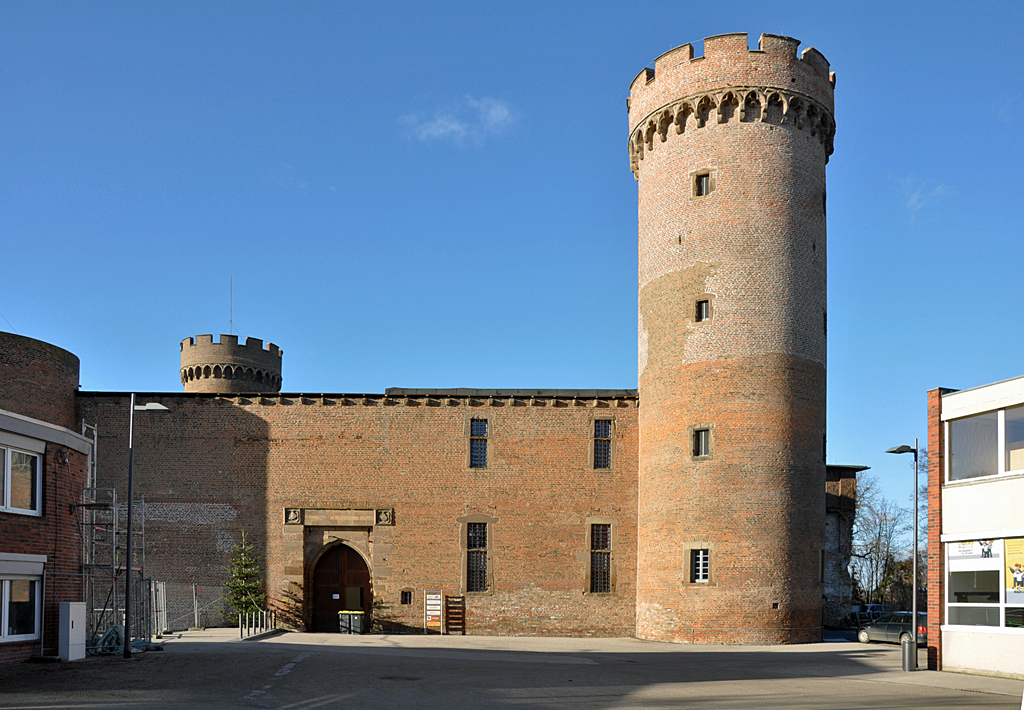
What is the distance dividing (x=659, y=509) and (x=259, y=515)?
13.5 meters

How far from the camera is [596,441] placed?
35.4 metres

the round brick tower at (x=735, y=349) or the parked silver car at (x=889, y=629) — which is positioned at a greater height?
the round brick tower at (x=735, y=349)

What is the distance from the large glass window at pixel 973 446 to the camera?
2233cm

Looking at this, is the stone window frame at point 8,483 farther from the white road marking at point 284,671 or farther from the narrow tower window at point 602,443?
the narrow tower window at point 602,443

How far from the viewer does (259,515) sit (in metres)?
34.6

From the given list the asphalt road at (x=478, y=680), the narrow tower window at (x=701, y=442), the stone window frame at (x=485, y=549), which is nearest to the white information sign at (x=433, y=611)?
the stone window frame at (x=485, y=549)

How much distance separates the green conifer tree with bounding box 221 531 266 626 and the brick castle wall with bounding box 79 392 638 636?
1.38 feet

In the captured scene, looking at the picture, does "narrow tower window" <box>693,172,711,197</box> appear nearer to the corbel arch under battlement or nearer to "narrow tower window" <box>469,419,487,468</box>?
the corbel arch under battlement

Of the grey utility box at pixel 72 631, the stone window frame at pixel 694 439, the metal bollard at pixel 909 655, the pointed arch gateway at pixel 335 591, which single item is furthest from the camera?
the pointed arch gateway at pixel 335 591

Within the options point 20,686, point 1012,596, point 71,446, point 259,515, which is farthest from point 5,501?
point 1012,596

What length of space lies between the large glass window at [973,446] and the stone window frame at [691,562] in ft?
29.9

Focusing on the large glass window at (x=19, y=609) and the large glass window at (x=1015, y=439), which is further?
the large glass window at (x=1015, y=439)

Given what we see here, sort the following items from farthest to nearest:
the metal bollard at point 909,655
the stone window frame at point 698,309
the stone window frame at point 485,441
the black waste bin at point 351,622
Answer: the stone window frame at point 485,441, the black waste bin at point 351,622, the stone window frame at point 698,309, the metal bollard at point 909,655

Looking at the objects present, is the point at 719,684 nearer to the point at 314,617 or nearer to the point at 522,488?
the point at 522,488
